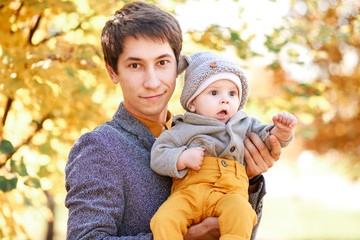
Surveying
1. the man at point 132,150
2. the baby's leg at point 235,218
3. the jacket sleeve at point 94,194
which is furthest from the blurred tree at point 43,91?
the baby's leg at point 235,218

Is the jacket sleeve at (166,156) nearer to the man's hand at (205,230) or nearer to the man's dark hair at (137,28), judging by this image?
the man's hand at (205,230)

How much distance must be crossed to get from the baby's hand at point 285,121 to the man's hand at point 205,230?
51cm

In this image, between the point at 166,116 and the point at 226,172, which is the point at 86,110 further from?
the point at 226,172

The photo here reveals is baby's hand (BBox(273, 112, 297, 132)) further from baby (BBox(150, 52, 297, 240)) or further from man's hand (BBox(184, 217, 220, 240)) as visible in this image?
man's hand (BBox(184, 217, 220, 240))

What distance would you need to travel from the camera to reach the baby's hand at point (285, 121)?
194cm

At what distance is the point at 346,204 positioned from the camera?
14.2m

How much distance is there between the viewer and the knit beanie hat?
2.03 metres

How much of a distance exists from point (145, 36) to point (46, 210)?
2.46 metres

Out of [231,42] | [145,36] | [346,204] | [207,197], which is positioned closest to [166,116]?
[145,36]

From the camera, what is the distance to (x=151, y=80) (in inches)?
83.1

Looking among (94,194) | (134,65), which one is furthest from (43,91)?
(94,194)

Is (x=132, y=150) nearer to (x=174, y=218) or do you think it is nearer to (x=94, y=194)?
(x=94, y=194)

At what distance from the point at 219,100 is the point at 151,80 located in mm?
344

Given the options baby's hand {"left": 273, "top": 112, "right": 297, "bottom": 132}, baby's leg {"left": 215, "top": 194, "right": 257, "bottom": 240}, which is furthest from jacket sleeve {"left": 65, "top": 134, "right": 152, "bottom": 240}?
baby's hand {"left": 273, "top": 112, "right": 297, "bottom": 132}
